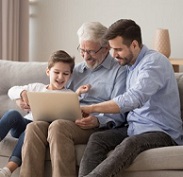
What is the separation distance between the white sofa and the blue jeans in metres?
0.06

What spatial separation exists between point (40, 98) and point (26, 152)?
0.30 metres

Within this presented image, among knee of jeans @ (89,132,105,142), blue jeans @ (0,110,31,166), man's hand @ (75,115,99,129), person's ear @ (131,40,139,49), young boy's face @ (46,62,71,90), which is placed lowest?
blue jeans @ (0,110,31,166)

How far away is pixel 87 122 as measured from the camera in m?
2.58

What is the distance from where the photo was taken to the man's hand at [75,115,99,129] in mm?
2568

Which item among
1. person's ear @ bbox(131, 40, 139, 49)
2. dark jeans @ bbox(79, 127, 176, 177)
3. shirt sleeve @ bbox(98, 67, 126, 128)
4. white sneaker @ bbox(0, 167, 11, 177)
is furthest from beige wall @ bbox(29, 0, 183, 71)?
white sneaker @ bbox(0, 167, 11, 177)

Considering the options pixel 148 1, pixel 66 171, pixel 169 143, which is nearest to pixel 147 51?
Answer: pixel 169 143

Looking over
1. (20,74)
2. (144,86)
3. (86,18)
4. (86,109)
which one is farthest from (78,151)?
(86,18)

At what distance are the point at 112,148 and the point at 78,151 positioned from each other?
18cm

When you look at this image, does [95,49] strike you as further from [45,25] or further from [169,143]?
[45,25]

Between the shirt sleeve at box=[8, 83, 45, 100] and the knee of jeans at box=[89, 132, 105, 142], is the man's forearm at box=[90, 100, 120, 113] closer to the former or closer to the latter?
the knee of jeans at box=[89, 132, 105, 142]

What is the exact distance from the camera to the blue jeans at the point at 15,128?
2.57 m

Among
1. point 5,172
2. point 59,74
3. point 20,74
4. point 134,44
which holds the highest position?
point 134,44

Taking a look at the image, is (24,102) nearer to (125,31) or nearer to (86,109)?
(86,109)

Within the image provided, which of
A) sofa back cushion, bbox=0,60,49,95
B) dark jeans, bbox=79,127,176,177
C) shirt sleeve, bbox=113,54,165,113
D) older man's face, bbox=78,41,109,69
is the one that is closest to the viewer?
dark jeans, bbox=79,127,176,177
